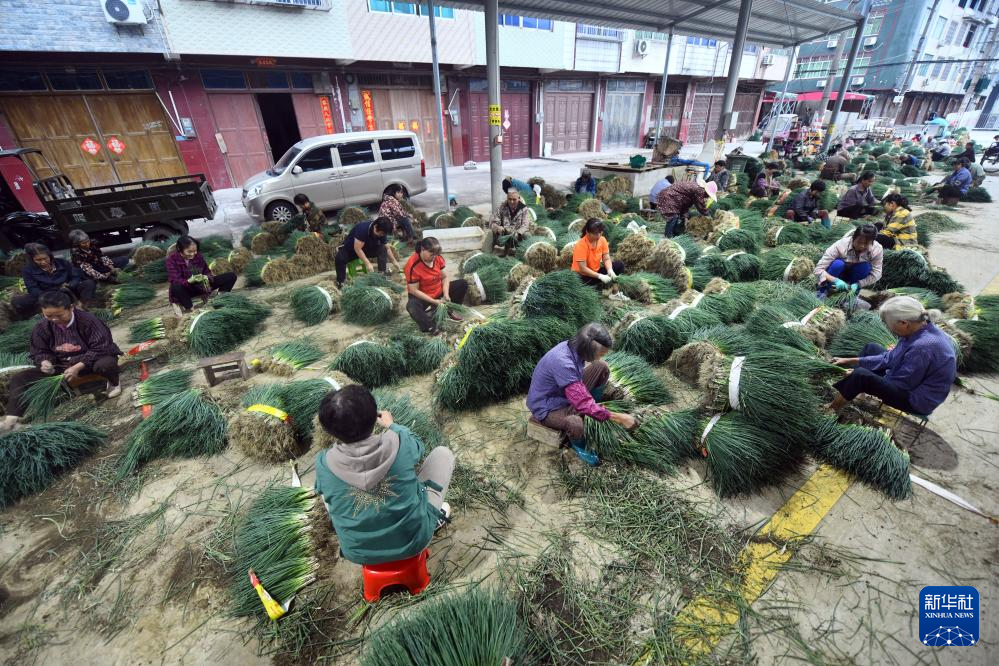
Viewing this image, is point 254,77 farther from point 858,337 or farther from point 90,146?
point 858,337

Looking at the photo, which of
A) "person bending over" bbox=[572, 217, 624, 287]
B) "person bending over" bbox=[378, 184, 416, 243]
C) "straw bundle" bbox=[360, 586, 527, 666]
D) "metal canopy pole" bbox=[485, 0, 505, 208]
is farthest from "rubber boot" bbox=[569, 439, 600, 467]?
"metal canopy pole" bbox=[485, 0, 505, 208]

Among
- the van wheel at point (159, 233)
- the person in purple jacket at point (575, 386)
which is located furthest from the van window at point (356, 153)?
the person in purple jacket at point (575, 386)

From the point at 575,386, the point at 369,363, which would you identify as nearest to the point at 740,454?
the point at 575,386

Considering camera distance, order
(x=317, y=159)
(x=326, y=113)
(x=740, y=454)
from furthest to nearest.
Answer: (x=326, y=113)
(x=317, y=159)
(x=740, y=454)

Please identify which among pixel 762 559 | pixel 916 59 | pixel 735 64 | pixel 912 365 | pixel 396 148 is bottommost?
pixel 762 559

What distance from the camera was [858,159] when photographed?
48.8 ft

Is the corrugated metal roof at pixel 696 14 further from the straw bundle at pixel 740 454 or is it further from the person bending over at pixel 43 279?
the straw bundle at pixel 740 454

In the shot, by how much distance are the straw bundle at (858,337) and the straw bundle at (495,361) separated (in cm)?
240

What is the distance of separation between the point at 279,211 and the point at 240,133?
590 centimetres

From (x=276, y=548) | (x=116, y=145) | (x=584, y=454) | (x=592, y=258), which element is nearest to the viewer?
(x=276, y=548)

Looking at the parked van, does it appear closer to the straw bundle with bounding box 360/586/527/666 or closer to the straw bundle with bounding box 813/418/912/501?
the straw bundle with bounding box 360/586/527/666

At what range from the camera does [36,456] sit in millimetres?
2826

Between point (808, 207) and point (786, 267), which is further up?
point (808, 207)

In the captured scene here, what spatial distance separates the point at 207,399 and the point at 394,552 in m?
2.23
